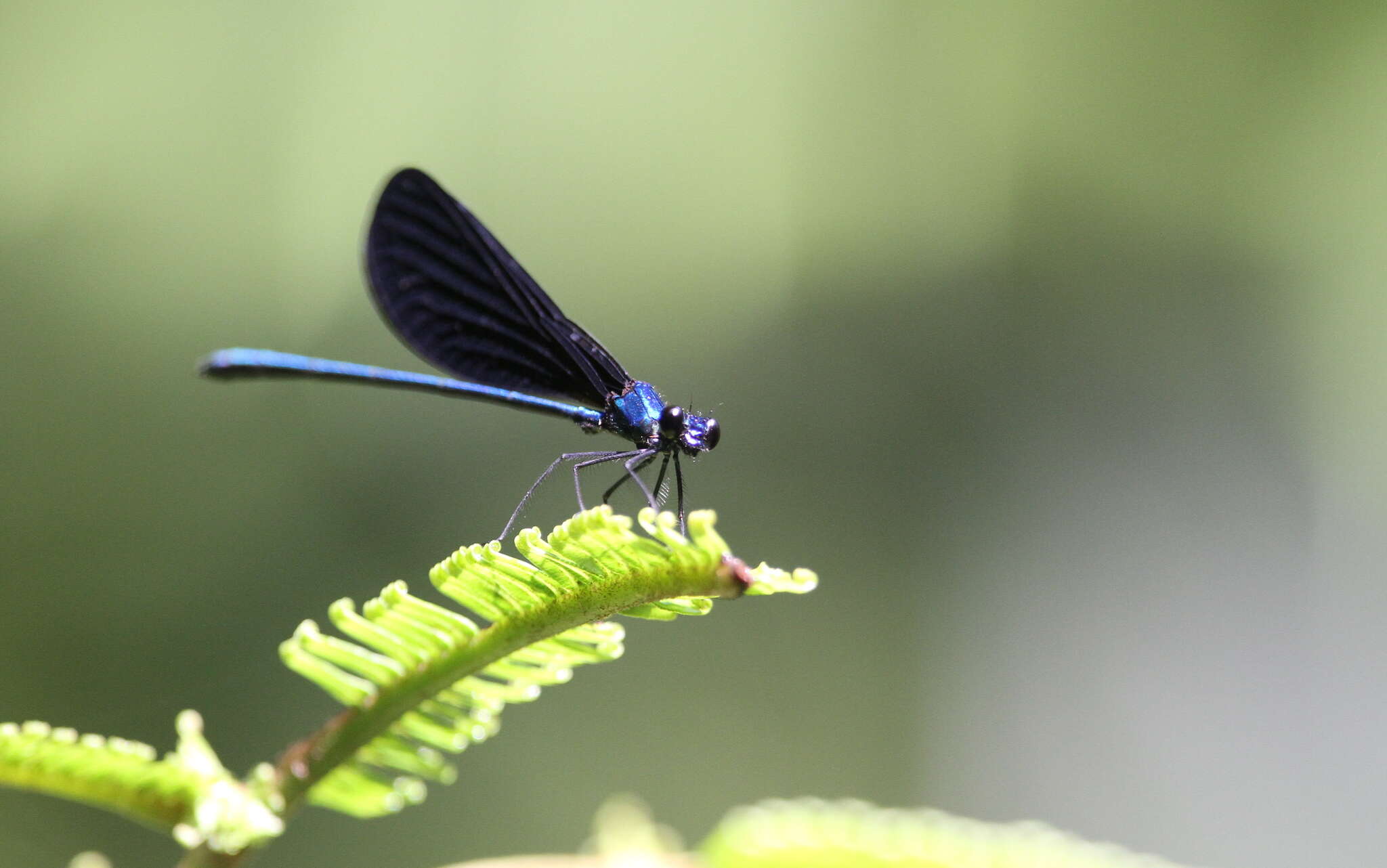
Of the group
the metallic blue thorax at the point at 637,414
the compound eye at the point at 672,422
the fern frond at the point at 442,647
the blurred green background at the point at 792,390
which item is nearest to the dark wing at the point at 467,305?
the metallic blue thorax at the point at 637,414

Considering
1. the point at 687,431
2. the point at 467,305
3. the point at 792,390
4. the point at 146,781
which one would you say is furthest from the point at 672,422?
the point at 792,390

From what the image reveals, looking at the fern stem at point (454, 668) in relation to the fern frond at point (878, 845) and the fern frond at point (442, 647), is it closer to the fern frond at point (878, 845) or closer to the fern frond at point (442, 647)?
the fern frond at point (442, 647)

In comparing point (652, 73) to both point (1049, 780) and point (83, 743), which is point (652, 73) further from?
point (83, 743)

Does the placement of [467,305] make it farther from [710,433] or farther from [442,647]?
[442,647]

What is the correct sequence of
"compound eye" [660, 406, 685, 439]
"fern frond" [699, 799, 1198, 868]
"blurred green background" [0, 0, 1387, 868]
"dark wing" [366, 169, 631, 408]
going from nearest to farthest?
"fern frond" [699, 799, 1198, 868] < "dark wing" [366, 169, 631, 408] < "compound eye" [660, 406, 685, 439] < "blurred green background" [0, 0, 1387, 868]

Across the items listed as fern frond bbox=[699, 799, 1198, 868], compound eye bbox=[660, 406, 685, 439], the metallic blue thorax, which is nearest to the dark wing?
the metallic blue thorax

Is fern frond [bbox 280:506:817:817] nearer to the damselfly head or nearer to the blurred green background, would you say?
the damselfly head
